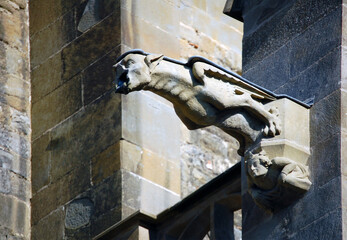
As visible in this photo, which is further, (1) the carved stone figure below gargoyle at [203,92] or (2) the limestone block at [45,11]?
(2) the limestone block at [45,11]

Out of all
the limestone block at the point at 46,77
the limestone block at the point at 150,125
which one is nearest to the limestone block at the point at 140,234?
the limestone block at the point at 150,125

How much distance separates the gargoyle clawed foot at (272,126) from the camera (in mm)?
7359

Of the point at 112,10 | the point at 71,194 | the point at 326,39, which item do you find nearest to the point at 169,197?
the point at 71,194

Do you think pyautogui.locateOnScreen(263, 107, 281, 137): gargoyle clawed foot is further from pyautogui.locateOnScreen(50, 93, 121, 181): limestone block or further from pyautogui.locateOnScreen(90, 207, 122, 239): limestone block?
pyautogui.locateOnScreen(50, 93, 121, 181): limestone block

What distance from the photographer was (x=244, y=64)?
807 centimetres

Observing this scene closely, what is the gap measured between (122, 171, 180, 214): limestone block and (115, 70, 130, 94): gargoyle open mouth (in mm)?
2848

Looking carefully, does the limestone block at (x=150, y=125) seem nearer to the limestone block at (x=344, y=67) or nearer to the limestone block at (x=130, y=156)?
the limestone block at (x=130, y=156)

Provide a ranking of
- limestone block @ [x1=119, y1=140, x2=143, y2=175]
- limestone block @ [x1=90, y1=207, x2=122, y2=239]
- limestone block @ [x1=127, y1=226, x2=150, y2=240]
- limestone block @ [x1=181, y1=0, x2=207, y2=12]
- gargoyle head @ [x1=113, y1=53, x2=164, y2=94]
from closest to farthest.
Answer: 1. gargoyle head @ [x1=113, y1=53, x2=164, y2=94]
2. limestone block @ [x1=127, y1=226, x2=150, y2=240]
3. limestone block @ [x1=90, y1=207, x2=122, y2=239]
4. limestone block @ [x1=119, y1=140, x2=143, y2=175]
5. limestone block @ [x1=181, y1=0, x2=207, y2=12]

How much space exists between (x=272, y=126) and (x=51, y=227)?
3.45 meters

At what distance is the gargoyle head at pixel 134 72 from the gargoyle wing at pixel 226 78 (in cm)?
23

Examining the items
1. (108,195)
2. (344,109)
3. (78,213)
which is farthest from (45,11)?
(344,109)

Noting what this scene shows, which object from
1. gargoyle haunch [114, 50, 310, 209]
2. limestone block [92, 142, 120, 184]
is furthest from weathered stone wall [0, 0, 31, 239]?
gargoyle haunch [114, 50, 310, 209]

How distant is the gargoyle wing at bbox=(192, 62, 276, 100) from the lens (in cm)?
726

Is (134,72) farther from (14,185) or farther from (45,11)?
(45,11)
